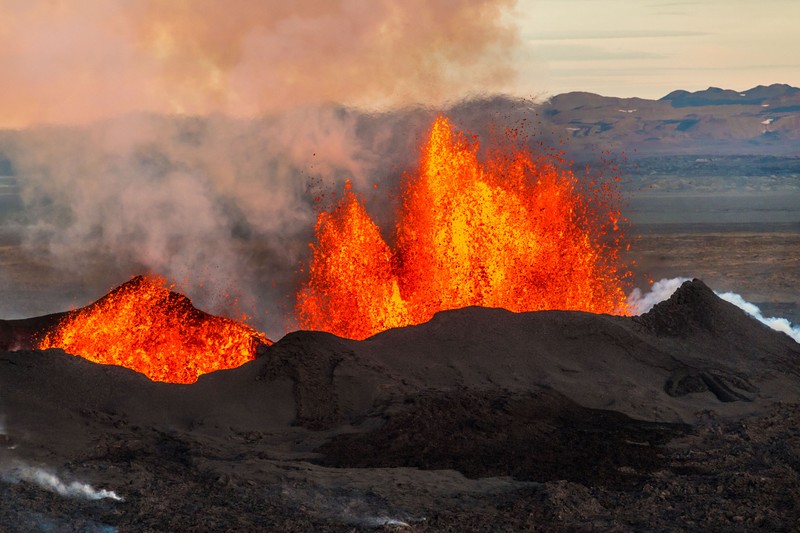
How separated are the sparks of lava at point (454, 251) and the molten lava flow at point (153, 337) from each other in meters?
5.40

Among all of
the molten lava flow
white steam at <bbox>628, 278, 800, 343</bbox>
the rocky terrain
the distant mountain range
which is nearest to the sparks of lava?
white steam at <bbox>628, 278, 800, 343</bbox>

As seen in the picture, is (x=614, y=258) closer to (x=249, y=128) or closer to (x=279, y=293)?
(x=279, y=293)

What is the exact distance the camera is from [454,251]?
28969 millimetres

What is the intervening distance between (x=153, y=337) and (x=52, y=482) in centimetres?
872

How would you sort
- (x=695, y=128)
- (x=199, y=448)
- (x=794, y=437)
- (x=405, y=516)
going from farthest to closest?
1. (x=695, y=128)
2. (x=794, y=437)
3. (x=199, y=448)
4. (x=405, y=516)

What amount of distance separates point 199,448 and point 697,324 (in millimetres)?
13195

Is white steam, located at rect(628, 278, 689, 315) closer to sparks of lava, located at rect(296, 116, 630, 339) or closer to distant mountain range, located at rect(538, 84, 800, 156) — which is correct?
sparks of lava, located at rect(296, 116, 630, 339)

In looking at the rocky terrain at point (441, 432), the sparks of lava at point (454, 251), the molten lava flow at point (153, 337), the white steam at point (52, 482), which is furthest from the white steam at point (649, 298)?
the white steam at point (52, 482)

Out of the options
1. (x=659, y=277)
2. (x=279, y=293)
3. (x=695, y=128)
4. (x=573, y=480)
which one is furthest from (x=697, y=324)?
(x=695, y=128)

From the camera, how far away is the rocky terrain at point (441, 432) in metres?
14.1

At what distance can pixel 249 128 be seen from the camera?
3177cm

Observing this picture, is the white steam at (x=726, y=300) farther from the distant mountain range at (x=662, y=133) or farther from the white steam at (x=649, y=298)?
the distant mountain range at (x=662, y=133)

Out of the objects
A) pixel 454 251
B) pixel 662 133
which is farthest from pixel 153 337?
pixel 662 133

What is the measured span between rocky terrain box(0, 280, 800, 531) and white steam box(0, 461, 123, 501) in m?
0.04
